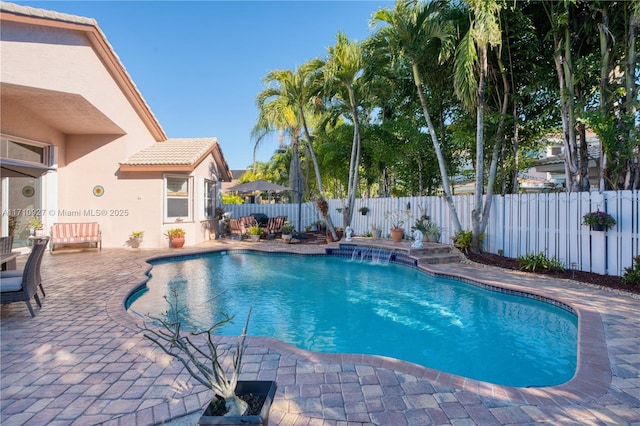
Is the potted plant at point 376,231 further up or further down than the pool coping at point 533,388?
further up

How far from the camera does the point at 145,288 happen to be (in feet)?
22.9

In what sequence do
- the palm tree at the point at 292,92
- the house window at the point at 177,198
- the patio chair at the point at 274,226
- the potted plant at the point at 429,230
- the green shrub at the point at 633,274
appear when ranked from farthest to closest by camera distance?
1. the patio chair at the point at 274,226
2. the house window at the point at 177,198
3. the palm tree at the point at 292,92
4. the potted plant at the point at 429,230
5. the green shrub at the point at 633,274

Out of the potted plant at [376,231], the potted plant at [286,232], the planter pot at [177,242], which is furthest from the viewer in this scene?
the potted plant at [286,232]

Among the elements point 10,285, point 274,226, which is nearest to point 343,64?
point 274,226

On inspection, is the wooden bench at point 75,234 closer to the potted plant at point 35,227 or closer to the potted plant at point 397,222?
the potted plant at point 35,227

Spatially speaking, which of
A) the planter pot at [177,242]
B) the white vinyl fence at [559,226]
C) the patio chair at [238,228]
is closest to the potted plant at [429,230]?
the white vinyl fence at [559,226]

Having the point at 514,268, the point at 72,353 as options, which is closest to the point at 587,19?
the point at 514,268

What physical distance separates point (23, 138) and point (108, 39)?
13.4ft

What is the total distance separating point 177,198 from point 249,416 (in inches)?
483

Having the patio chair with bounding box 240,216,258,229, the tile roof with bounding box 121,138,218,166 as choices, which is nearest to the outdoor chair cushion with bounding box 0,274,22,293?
the tile roof with bounding box 121,138,218,166

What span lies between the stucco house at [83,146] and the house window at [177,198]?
4cm

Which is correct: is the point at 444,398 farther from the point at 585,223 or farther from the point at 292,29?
the point at 292,29

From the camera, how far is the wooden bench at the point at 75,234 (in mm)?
10797

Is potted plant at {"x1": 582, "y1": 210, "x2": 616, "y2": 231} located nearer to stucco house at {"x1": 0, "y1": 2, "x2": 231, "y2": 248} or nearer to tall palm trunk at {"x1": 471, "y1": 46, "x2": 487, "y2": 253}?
tall palm trunk at {"x1": 471, "y1": 46, "x2": 487, "y2": 253}
